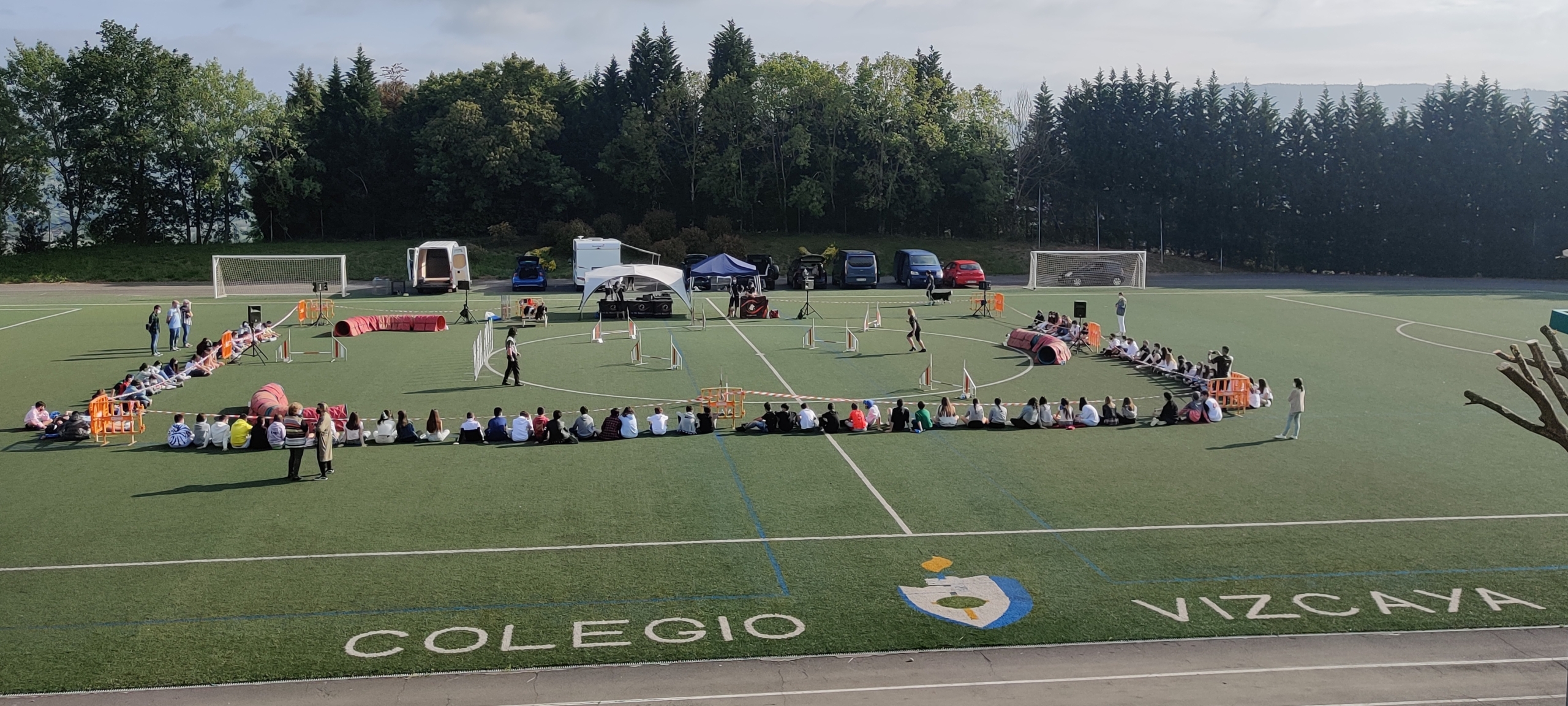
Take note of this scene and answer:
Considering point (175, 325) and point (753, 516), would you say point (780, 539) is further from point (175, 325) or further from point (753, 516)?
Answer: point (175, 325)

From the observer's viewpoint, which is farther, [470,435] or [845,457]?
[470,435]

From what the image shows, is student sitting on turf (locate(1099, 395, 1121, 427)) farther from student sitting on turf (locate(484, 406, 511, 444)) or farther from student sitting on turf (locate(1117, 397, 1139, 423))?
student sitting on turf (locate(484, 406, 511, 444))

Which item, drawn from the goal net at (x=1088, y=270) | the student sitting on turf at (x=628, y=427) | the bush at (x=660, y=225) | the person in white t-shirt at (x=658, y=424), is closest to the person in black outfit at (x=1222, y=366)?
the person in white t-shirt at (x=658, y=424)

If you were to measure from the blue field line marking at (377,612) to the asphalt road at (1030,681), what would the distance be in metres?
1.91

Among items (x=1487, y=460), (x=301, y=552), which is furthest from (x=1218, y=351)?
(x=301, y=552)

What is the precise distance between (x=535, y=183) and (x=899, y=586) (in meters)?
68.8

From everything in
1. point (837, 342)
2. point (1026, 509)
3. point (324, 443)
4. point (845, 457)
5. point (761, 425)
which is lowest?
point (1026, 509)

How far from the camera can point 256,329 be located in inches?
1517

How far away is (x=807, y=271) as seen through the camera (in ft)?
209

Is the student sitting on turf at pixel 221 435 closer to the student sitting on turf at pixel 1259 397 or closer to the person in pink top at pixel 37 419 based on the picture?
the person in pink top at pixel 37 419

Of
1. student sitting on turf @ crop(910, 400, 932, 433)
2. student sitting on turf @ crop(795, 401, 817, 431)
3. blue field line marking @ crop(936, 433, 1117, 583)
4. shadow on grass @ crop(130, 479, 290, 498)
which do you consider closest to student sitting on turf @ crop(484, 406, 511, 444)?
shadow on grass @ crop(130, 479, 290, 498)

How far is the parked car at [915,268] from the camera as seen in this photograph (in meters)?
63.2

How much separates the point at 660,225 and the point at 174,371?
46.7m

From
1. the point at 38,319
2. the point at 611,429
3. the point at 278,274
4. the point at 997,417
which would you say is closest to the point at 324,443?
the point at 611,429
